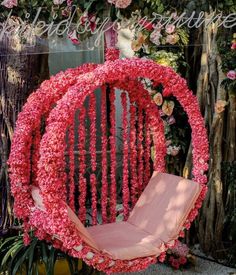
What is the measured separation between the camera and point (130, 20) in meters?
4.21

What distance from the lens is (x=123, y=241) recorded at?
11.9 feet

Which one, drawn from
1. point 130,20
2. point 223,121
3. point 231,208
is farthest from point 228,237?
point 130,20

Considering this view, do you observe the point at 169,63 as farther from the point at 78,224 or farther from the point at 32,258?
the point at 32,258

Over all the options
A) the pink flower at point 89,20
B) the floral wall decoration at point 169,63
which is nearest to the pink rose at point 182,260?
the floral wall decoration at point 169,63

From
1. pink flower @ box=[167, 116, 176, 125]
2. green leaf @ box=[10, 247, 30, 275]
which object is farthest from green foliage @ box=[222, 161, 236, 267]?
green leaf @ box=[10, 247, 30, 275]

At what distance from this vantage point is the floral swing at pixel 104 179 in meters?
3.21

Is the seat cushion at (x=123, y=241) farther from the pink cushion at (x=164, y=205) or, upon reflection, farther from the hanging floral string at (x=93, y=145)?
the hanging floral string at (x=93, y=145)

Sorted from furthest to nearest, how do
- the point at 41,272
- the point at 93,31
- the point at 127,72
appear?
the point at 93,31, the point at 41,272, the point at 127,72

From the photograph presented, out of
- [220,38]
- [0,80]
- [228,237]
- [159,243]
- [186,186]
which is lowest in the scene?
[228,237]

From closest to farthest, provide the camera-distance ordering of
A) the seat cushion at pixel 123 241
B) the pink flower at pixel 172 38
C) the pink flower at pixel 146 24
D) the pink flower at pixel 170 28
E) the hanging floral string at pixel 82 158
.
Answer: the seat cushion at pixel 123 241 → the hanging floral string at pixel 82 158 → the pink flower at pixel 146 24 → the pink flower at pixel 170 28 → the pink flower at pixel 172 38

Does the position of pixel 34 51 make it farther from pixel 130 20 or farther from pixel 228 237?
pixel 228 237

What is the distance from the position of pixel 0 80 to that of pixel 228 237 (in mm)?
2375

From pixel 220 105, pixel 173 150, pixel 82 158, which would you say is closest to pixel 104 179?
pixel 82 158

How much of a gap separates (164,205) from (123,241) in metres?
0.42
